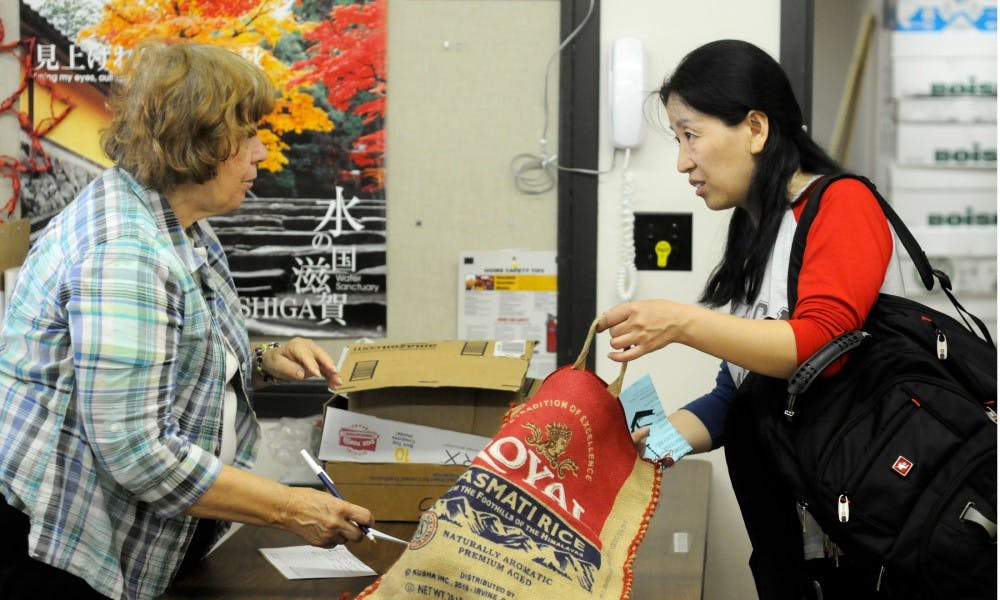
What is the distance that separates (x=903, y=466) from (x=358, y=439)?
96 cm

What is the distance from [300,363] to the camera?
1.90 meters

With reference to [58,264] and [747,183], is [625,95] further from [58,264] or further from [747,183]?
[58,264]

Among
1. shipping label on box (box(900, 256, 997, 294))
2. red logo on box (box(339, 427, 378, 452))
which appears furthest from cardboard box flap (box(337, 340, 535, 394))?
shipping label on box (box(900, 256, 997, 294))

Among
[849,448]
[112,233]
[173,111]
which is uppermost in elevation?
[173,111]

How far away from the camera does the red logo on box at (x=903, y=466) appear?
4.48ft

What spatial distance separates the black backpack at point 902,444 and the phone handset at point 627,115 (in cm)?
103

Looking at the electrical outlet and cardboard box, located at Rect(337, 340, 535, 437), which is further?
the electrical outlet

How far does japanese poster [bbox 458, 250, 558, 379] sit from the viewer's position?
8.50 feet

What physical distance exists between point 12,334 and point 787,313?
1.07m

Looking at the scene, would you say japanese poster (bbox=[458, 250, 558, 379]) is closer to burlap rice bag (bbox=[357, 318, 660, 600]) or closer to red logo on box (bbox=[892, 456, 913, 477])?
burlap rice bag (bbox=[357, 318, 660, 600])

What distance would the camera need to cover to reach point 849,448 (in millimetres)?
1403

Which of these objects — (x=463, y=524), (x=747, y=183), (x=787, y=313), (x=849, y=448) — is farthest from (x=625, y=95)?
(x=463, y=524)

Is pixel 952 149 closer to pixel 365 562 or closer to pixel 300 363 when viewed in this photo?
pixel 300 363

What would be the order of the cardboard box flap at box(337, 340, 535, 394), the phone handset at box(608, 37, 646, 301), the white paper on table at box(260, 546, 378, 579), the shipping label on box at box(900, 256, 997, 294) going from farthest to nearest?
the shipping label on box at box(900, 256, 997, 294) < the phone handset at box(608, 37, 646, 301) < the cardboard box flap at box(337, 340, 535, 394) < the white paper on table at box(260, 546, 378, 579)
